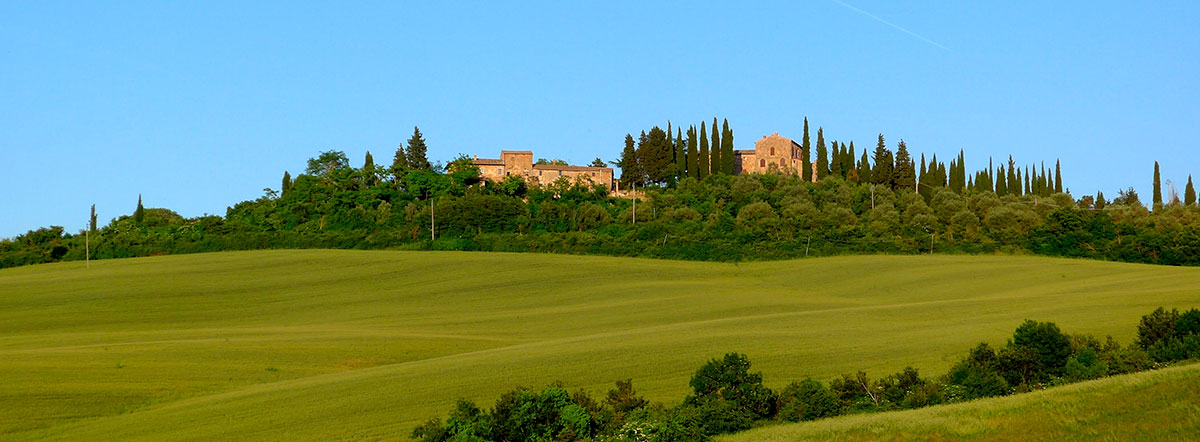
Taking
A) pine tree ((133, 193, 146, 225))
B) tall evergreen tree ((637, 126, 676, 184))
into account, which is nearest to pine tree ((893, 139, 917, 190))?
tall evergreen tree ((637, 126, 676, 184))

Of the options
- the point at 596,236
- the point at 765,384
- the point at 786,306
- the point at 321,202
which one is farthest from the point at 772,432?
the point at 321,202

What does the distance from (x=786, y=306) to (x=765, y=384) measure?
89.6 ft

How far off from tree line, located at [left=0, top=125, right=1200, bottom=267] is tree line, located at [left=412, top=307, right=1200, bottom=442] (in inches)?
2110

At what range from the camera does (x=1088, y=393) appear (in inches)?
899

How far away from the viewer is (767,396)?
27.6 m

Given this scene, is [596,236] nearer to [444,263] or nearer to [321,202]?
[444,263]

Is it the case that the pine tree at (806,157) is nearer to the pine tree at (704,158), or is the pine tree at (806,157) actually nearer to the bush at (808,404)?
the pine tree at (704,158)

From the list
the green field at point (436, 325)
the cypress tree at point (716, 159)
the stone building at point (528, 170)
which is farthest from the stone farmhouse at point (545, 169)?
the green field at point (436, 325)

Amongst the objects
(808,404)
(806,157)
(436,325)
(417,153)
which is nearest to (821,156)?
(806,157)

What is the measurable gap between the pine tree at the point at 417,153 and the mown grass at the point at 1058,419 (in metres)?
103

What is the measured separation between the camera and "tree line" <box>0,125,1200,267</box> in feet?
286

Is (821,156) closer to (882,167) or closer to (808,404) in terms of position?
(882,167)

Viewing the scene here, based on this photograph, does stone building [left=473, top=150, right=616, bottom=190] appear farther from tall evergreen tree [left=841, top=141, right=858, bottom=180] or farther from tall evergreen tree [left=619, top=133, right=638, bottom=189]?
tall evergreen tree [left=841, top=141, right=858, bottom=180]

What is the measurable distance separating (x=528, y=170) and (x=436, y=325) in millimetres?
72846
